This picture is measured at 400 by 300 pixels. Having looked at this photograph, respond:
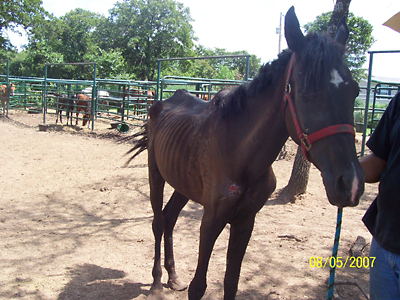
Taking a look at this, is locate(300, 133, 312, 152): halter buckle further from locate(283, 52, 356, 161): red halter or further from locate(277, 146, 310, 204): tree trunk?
locate(277, 146, 310, 204): tree trunk

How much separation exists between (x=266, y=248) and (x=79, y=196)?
3.13 m

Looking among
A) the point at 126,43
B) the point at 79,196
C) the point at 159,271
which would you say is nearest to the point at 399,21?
the point at 159,271

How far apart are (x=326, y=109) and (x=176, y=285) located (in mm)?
2216

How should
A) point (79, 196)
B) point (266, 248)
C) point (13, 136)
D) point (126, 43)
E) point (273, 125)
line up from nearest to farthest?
point (273, 125) → point (266, 248) → point (79, 196) → point (13, 136) → point (126, 43)

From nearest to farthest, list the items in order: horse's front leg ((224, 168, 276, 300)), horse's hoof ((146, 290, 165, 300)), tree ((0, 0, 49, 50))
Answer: horse's front leg ((224, 168, 276, 300))
horse's hoof ((146, 290, 165, 300))
tree ((0, 0, 49, 50))

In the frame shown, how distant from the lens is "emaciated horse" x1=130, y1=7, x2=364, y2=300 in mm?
1331

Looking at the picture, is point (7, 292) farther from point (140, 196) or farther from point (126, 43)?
point (126, 43)

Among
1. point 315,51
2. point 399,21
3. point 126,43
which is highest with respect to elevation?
point 126,43

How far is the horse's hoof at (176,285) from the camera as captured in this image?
289 cm

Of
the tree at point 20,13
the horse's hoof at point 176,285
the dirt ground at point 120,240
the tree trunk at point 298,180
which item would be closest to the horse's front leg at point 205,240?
the dirt ground at point 120,240

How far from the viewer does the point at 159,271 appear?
9.45 ft

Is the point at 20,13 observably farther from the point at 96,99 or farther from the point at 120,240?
the point at 120,240

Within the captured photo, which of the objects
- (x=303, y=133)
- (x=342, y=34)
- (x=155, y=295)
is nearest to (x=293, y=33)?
(x=342, y=34)

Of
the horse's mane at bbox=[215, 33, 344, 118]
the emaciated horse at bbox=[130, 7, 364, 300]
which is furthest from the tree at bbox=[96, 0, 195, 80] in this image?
the horse's mane at bbox=[215, 33, 344, 118]
